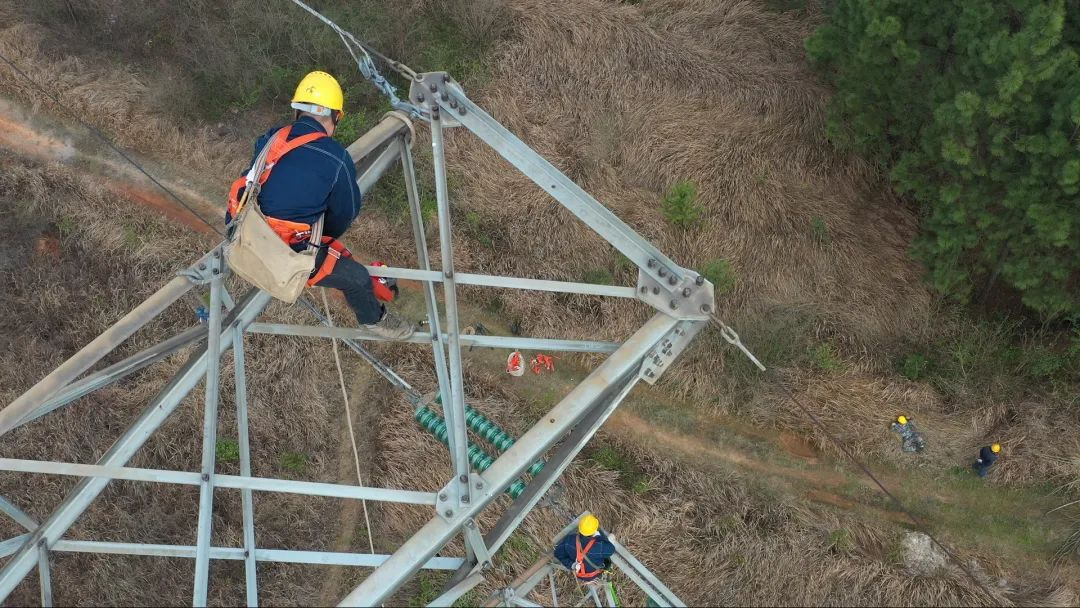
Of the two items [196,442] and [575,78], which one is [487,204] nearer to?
[575,78]

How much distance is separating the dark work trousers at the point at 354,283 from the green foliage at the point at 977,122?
8.82m

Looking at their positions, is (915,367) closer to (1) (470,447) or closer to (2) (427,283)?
(1) (470,447)

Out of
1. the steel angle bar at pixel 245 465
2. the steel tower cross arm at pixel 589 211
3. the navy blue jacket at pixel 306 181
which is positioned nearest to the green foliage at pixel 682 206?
the steel tower cross arm at pixel 589 211

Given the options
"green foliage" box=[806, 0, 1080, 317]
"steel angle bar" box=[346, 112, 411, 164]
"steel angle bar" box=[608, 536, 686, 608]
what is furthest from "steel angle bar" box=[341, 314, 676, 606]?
"green foliage" box=[806, 0, 1080, 317]

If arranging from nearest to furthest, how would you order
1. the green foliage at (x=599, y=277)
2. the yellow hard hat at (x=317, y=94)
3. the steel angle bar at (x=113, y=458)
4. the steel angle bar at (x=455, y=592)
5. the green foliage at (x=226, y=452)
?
1. the steel angle bar at (x=455, y=592)
2. the steel angle bar at (x=113, y=458)
3. the yellow hard hat at (x=317, y=94)
4. the green foliage at (x=599, y=277)
5. the green foliage at (x=226, y=452)

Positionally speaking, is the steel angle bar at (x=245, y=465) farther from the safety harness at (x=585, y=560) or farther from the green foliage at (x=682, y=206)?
the green foliage at (x=682, y=206)

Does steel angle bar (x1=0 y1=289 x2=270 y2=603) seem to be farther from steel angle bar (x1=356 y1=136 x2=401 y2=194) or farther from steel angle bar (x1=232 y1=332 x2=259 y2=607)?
steel angle bar (x1=356 y1=136 x2=401 y2=194)

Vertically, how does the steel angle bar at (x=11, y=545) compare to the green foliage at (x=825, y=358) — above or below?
above

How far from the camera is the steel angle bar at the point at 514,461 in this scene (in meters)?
6.37

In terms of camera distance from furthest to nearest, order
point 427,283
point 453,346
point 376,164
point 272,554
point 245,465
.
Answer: point 245,465
point 272,554
point 427,283
point 376,164
point 453,346

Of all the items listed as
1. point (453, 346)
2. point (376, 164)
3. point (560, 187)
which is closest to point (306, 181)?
point (376, 164)

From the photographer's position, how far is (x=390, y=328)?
33.8ft

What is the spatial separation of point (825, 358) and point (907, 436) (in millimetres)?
1910

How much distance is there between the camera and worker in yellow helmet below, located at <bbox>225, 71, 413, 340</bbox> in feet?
26.3
